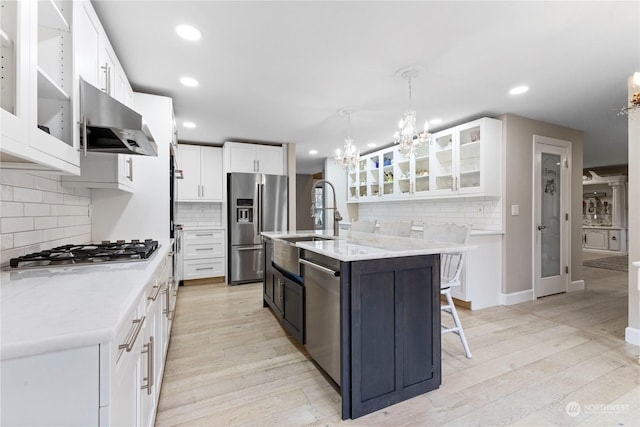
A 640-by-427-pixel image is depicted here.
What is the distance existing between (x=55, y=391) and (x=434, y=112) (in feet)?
12.7

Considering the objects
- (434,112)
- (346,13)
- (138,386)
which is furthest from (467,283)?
(138,386)

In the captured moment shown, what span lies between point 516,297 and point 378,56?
3344 millimetres

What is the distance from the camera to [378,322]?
64.3 inches

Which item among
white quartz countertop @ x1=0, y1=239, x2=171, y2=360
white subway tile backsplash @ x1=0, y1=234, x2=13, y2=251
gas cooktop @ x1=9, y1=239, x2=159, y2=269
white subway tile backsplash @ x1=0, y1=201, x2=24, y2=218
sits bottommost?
white quartz countertop @ x1=0, y1=239, x2=171, y2=360

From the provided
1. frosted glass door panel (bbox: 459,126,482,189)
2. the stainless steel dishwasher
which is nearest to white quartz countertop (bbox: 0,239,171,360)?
the stainless steel dishwasher

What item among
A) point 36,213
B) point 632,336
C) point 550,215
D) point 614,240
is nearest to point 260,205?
point 36,213

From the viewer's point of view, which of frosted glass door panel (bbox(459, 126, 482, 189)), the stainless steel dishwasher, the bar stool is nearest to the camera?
the stainless steel dishwasher

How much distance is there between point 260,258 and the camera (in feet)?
15.6

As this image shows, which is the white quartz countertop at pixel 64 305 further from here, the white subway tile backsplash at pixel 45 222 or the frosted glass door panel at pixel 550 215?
the frosted glass door panel at pixel 550 215

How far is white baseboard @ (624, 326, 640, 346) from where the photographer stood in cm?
244

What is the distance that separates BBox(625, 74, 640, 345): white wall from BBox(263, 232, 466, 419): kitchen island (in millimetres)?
1960

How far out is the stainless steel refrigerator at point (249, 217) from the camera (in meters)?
4.62

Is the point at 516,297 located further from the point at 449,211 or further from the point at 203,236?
the point at 203,236

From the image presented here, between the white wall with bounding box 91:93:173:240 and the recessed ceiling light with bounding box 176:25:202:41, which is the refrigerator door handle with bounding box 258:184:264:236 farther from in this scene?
the recessed ceiling light with bounding box 176:25:202:41
